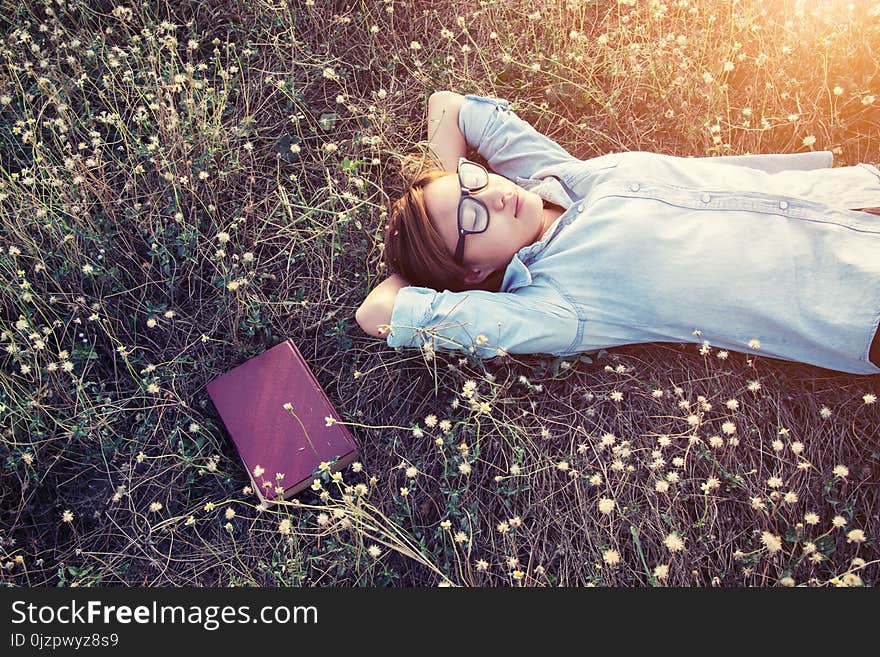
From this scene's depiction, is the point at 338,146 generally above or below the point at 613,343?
above

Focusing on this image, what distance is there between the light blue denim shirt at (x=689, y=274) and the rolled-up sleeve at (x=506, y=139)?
0.95ft

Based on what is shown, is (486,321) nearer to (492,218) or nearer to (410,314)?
(410,314)

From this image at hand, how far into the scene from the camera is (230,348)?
2996 mm

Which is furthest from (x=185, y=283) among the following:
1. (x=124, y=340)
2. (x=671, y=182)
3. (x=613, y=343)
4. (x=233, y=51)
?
(x=671, y=182)

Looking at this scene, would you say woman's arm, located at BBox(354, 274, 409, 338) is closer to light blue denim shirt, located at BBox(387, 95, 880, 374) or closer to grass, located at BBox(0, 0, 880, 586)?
light blue denim shirt, located at BBox(387, 95, 880, 374)

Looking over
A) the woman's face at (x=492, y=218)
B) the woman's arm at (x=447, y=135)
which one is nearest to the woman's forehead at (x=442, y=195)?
the woman's face at (x=492, y=218)

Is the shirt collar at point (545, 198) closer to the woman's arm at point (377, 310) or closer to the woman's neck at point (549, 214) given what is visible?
the woman's neck at point (549, 214)

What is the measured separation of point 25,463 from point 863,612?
12.4ft

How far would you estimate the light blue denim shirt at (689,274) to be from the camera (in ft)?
7.54

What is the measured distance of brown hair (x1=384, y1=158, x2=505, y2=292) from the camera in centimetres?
247

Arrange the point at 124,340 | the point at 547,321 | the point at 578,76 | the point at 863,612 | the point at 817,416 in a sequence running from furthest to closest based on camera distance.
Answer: the point at 578,76 < the point at 124,340 < the point at 817,416 < the point at 547,321 < the point at 863,612

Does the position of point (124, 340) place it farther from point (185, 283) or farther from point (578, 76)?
point (578, 76)

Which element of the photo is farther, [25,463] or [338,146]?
[338,146]

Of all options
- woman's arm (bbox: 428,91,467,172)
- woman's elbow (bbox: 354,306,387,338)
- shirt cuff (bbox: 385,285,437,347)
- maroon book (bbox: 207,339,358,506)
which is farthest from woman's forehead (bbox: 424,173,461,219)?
maroon book (bbox: 207,339,358,506)
